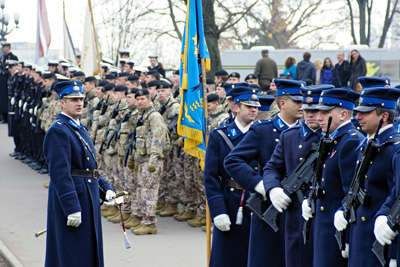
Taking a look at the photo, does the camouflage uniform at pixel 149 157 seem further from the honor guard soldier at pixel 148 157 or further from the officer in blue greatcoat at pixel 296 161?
the officer in blue greatcoat at pixel 296 161

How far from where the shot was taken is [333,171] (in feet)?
17.5

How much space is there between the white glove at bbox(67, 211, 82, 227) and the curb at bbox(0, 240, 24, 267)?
2.56 metres

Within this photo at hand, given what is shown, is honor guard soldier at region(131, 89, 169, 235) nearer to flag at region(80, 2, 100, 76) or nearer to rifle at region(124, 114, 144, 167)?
rifle at region(124, 114, 144, 167)

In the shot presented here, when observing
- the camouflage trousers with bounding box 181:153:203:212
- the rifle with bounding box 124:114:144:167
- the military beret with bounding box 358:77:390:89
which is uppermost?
the military beret with bounding box 358:77:390:89

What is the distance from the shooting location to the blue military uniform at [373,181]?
15.9 feet

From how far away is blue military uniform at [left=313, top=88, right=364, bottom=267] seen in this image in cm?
532

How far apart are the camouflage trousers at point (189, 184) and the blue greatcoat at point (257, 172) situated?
5.26 m

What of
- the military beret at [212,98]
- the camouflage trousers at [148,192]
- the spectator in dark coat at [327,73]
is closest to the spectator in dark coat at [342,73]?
the spectator in dark coat at [327,73]

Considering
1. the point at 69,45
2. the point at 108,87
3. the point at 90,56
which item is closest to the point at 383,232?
the point at 108,87

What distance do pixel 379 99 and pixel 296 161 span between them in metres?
0.98

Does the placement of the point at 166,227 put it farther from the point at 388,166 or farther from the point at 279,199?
the point at 388,166

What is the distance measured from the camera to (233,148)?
660cm

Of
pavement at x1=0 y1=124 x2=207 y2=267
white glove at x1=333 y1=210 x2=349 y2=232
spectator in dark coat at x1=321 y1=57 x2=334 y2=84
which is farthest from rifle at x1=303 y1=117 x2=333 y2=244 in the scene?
spectator in dark coat at x1=321 y1=57 x2=334 y2=84

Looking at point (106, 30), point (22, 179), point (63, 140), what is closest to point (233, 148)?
point (63, 140)
